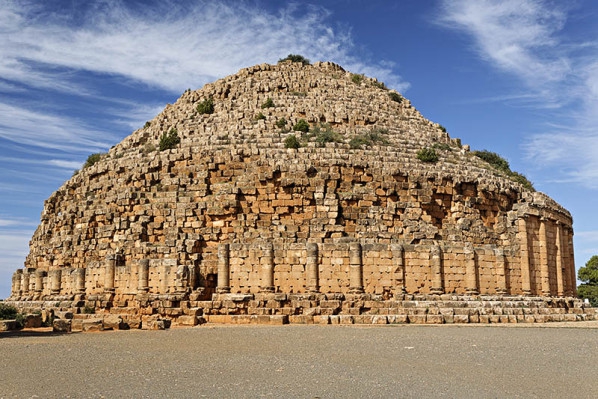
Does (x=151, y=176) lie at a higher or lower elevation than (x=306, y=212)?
higher

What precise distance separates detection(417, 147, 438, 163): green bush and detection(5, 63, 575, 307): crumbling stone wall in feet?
1.15

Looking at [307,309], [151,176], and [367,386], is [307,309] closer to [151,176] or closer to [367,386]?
[151,176]

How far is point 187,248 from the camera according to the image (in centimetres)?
2412

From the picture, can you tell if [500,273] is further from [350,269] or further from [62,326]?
[62,326]

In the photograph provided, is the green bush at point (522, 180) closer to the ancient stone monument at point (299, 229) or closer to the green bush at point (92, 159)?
the ancient stone monument at point (299, 229)

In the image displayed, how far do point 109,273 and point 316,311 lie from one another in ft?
28.0

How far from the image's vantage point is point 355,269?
75.4ft

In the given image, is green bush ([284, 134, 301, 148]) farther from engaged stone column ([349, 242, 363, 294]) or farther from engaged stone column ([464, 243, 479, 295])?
engaged stone column ([464, 243, 479, 295])

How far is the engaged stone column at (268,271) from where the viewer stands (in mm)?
22812

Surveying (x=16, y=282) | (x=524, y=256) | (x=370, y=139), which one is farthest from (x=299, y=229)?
(x=16, y=282)

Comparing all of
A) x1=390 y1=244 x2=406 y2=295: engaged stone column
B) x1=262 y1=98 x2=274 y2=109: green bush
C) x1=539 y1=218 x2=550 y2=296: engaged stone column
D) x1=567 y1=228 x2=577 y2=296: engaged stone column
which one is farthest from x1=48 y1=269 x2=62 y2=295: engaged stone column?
x1=567 y1=228 x2=577 y2=296: engaged stone column

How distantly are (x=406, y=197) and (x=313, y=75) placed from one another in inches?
422

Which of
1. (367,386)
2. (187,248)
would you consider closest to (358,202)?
(187,248)

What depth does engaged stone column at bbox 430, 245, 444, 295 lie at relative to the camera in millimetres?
23609
